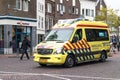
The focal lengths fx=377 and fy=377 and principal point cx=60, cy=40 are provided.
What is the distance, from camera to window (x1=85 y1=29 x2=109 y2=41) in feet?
70.9

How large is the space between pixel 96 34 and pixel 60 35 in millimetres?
2945

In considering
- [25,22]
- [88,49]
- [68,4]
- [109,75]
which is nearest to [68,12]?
[68,4]

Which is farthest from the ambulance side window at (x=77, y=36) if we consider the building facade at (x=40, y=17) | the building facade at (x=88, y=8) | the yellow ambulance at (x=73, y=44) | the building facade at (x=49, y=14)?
the building facade at (x=88, y=8)

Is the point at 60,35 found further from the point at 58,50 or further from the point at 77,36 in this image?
the point at 58,50

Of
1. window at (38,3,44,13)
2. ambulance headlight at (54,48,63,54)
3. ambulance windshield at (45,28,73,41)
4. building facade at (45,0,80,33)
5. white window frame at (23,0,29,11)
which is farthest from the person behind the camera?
building facade at (45,0,80,33)

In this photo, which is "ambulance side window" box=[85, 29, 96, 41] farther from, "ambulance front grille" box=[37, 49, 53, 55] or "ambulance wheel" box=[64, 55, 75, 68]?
"ambulance front grille" box=[37, 49, 53, 55]

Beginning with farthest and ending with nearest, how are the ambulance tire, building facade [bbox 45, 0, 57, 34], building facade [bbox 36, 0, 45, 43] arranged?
building facade [bbox 45, 0, 57, 34] → building facade [bbox 36, 0, 45, 43] → the ambulance tire

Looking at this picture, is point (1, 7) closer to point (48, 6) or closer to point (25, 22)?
point (25, 22)

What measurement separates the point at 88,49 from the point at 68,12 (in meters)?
45.9

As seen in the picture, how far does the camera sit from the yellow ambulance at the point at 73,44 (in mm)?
19172

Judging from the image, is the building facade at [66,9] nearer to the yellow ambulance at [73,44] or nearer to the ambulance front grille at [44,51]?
the yellow ambulance at [73,44]

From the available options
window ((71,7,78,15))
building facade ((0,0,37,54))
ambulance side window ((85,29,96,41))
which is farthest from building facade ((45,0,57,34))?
ambulance side window ((85,29,96,41))

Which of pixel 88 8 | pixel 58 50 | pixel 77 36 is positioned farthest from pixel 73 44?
pixel 88 8

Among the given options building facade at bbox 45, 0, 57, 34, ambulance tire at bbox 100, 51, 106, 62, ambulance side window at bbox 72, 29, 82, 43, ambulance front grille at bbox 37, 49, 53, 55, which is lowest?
ambulance tire at bbox 100, 51, 106, 62
